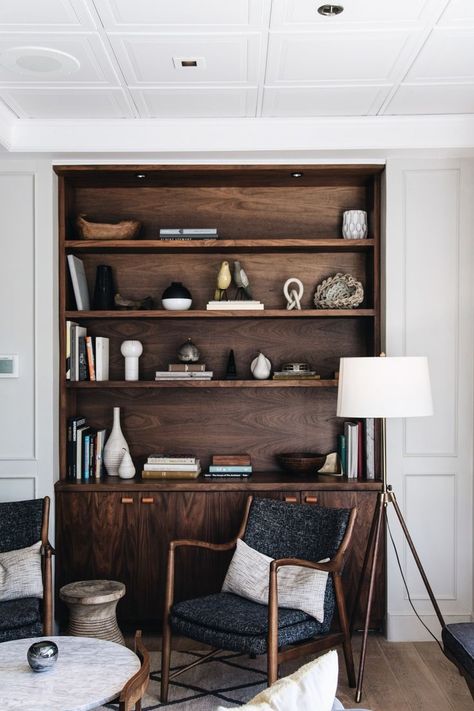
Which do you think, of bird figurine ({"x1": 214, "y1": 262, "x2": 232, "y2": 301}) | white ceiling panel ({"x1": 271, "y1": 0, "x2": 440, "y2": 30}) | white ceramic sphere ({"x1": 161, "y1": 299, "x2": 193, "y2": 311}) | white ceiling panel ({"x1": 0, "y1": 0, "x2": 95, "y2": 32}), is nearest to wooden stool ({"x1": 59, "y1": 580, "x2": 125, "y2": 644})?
white ceramic sphere ({"x1": 161, "y1": 299, "x2": 193, "y2": 311})

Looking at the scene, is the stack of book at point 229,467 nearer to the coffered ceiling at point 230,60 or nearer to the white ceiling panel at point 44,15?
the coffered ceiling at point 230,60

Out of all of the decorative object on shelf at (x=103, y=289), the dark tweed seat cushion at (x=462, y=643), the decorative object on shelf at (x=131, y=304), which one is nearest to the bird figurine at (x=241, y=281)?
the decorative object on shelf at (x=131, y=304)

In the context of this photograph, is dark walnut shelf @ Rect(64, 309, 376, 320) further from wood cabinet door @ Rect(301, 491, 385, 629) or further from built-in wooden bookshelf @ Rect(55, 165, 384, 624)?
wood cabinet door @ Rect(301, 491, 385, 629)

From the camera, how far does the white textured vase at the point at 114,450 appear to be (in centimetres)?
412

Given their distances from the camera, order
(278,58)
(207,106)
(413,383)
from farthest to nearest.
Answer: (207,106), (413,383), (278,58)

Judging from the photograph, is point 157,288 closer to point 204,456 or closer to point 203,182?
point 203,182

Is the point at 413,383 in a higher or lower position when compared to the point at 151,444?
higher

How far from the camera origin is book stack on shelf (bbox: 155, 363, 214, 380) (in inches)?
161

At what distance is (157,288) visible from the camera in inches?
171

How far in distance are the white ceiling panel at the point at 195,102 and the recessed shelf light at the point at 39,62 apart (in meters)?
0.37

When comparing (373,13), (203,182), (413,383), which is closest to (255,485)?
(413,383)

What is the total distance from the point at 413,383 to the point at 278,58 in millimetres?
1499

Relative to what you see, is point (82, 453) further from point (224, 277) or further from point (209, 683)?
point (209, 683)

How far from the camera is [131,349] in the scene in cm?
414
